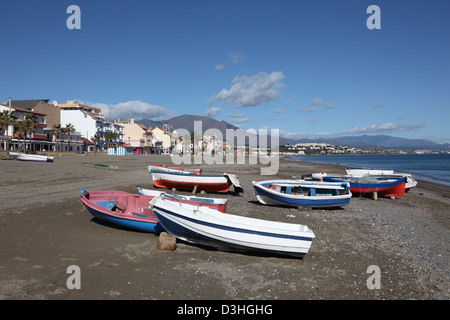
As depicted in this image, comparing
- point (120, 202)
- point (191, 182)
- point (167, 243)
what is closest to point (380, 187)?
point (191, 182)

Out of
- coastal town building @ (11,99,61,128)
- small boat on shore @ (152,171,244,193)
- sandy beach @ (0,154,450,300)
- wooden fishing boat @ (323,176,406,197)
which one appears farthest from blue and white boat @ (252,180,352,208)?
coastal town building @ (11,99,61,128)

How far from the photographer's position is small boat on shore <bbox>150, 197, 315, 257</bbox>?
332 inches

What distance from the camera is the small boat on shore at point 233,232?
843 centimetres

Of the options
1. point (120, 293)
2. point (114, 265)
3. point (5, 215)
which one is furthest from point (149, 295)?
point (5, 215)

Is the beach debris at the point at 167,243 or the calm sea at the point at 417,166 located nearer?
the beach debris at the point at 167,243

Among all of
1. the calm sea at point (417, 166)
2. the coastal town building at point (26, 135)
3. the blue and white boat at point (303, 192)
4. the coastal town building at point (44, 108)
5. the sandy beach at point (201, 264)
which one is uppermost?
the coastal town building at point (44, 108)

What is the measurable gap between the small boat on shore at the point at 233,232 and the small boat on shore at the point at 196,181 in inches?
405

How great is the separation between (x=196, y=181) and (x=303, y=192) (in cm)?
774

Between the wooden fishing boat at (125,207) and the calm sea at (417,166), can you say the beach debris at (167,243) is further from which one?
the calm sea at (417,166)

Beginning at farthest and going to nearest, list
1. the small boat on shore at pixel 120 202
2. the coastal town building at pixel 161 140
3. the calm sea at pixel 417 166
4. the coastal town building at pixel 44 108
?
the coastal town building at pixel 161 140 < the coastal town building at pixel 44 108 < the calm sea at pixel 417 166 < the small boat on shore at pixel 120 202

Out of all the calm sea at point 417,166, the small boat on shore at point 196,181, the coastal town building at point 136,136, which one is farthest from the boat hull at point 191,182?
the coastal town building at point 136,136

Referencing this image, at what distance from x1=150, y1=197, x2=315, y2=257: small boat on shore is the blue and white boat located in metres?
7.16

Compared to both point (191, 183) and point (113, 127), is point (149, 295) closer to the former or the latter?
point (191, 183)

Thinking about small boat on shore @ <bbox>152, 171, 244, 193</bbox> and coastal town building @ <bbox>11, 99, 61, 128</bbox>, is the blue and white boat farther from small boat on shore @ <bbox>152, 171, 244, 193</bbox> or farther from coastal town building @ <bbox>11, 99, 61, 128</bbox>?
coastal town building @ <bbox>11, 99, 61, 128</bbox>
